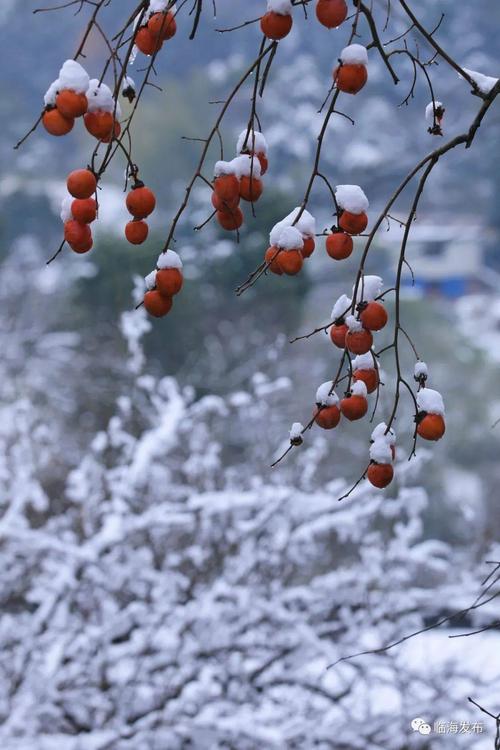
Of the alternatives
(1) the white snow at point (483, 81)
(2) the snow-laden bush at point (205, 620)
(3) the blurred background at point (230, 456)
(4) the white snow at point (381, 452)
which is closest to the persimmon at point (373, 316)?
(4) the white snow at point (381, 452)

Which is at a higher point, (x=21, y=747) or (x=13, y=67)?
(x=13, y=67)

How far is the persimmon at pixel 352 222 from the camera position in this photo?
836 millimetres

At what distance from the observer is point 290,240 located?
2.63 feet

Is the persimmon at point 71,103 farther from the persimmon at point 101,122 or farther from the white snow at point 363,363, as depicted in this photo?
the white snow at point 363,363

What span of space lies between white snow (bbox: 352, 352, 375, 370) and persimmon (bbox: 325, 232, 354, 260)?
0.31 ft

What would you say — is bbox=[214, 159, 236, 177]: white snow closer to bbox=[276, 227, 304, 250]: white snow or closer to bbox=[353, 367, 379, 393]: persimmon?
bbox=[276, 227, 304, 250]: white snow

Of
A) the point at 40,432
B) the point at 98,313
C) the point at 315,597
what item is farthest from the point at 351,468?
the point at 315,597

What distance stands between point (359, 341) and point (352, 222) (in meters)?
0.11

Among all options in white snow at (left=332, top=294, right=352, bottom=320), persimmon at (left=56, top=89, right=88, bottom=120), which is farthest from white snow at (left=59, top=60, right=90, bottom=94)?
white snow at (left=332, top=294, right=352, bottom=320)

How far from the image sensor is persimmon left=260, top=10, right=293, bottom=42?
2.44ft

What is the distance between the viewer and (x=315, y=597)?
117 inches

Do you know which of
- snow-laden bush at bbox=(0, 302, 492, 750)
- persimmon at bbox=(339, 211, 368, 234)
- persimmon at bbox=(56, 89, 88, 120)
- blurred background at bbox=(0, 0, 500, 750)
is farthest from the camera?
blurred background at bbox=(0, 0, 500, 750)

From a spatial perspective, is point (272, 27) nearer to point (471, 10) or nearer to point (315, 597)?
point (315, 597)

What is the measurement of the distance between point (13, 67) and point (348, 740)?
1178 centimetres
